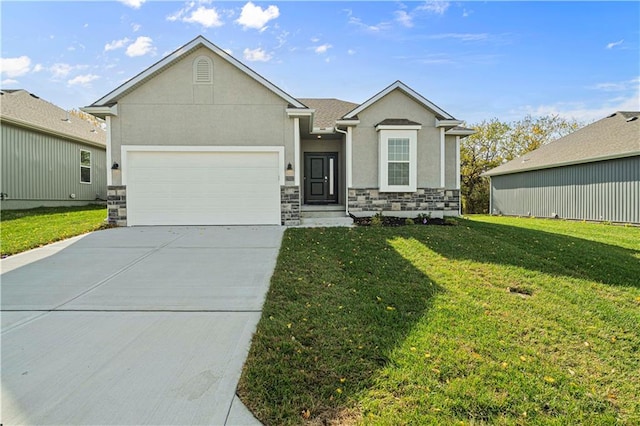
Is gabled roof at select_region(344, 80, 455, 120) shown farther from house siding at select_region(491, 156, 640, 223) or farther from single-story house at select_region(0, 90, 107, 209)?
single-story house at select_region(0, 90, 107, 209)

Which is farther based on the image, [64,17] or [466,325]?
[64,17]

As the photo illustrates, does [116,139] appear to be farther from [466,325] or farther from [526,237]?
[526,237]

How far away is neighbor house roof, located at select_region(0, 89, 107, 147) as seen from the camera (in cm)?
1280

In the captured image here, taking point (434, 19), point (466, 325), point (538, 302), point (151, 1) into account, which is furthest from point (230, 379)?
point (434, 19)

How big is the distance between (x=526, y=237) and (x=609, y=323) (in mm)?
5236

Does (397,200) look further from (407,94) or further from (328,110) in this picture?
(328,110)

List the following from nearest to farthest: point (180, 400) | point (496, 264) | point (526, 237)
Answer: point (180, 400)
point (496, 264)
point (526, 237)

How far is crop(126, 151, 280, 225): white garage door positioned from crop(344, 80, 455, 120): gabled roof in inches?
135

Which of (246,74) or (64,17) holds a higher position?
(64,17)

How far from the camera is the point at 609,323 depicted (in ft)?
11.7

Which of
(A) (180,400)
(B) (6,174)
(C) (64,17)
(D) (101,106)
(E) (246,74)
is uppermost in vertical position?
(C) (64,17)

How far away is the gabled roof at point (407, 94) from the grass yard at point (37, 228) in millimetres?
8438

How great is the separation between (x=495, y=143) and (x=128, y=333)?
30.4m

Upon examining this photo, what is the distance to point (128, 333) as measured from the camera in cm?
333
